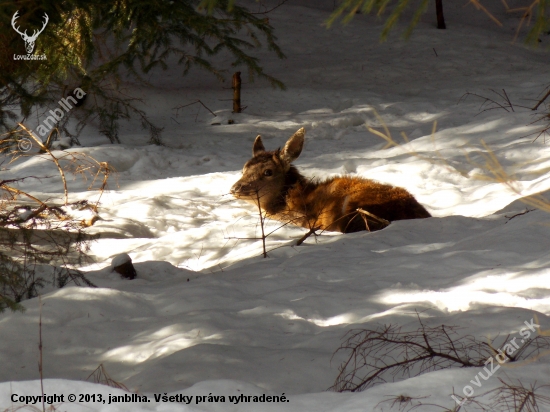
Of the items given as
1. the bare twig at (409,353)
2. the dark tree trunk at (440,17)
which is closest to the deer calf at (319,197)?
the bare twig at (409,353)

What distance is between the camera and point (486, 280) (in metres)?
4.63

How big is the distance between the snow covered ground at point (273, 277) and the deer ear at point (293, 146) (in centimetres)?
94

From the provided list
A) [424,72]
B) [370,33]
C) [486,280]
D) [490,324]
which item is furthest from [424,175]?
[370,33]

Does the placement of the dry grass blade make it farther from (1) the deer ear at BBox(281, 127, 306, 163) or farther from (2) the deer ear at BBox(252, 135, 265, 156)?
(2) the deer ear at BBox(252, 135, 265, 156)

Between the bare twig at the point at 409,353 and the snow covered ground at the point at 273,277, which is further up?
the bare twig at the point at 409,353

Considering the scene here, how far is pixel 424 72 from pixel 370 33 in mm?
3999

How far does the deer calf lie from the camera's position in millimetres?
6922

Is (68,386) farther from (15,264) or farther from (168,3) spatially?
(168,3)

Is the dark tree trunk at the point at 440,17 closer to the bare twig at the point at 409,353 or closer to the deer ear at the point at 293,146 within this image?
the deer ear at the point at 293,146

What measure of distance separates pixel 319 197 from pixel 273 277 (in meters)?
2.40

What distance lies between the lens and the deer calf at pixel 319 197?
6922 millimetres

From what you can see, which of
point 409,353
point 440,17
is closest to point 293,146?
point 409,353

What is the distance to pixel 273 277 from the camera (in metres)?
5.21

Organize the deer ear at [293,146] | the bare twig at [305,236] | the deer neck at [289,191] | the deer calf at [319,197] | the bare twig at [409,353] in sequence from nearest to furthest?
the bare twig at [409,353] < the bare twig at [305,236] < the deer calf at [319,197] < the deer neck at [289,191] < the deer ear at [293,146]
